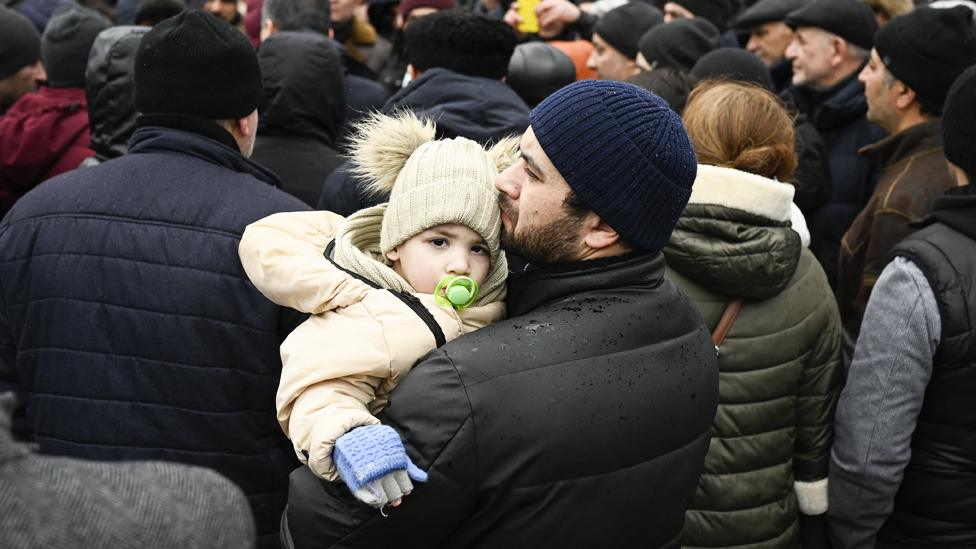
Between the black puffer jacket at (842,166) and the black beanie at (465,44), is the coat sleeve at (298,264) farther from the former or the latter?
the black puffer jacket at (842,166)

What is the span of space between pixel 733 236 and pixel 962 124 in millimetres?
932

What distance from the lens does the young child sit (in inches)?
74.0

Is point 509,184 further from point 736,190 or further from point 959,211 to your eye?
point 959,211

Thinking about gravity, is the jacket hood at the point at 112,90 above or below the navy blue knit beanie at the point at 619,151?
below

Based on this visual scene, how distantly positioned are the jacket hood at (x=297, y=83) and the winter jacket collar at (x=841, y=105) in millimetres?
2811

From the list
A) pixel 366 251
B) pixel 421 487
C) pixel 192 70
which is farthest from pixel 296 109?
pixel 421 487

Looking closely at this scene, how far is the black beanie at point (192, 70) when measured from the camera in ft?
9.46

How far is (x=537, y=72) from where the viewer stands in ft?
17.0

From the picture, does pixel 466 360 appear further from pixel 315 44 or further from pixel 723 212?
pixel 315 44

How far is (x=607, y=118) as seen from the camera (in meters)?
2.09

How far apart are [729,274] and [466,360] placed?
1.34 metres

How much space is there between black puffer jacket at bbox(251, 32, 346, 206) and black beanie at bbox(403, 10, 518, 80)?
18.4 inches

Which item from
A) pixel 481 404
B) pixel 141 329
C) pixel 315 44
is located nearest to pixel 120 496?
pixel 481 404

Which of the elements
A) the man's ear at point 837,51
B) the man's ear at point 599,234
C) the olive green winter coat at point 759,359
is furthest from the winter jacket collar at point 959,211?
the man's ear at point 837,51
